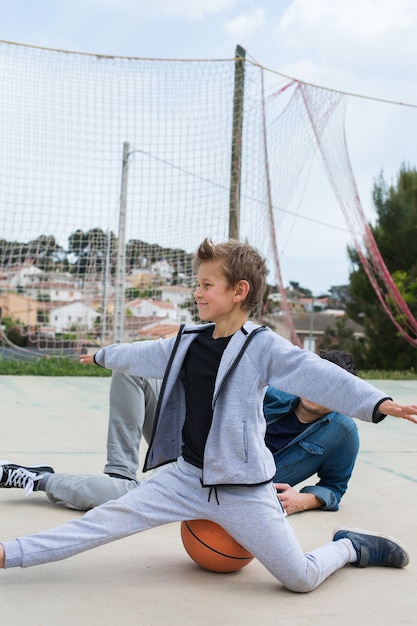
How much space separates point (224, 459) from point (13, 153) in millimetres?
7552

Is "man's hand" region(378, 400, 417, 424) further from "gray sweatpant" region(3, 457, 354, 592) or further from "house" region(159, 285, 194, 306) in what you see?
"house" region(159, 285, 194, 306)

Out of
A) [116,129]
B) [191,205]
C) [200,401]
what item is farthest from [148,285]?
[200,401]

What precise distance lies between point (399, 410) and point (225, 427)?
1.61 feet

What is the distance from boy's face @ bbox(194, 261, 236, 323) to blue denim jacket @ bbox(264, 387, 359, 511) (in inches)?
30.0

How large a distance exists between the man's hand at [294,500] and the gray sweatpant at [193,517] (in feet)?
1.89

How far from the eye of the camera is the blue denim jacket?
9.27 feet

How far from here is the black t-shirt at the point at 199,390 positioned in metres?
2.21

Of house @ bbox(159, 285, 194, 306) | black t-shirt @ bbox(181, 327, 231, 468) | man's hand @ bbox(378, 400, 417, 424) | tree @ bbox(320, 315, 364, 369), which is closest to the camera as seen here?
man's hand @ bbox(378, 400, 417, 424)

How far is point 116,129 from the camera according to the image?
9.52 metres

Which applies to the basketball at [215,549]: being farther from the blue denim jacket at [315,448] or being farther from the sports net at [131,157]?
the sports net at [131,157]

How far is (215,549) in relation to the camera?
7.32 feet

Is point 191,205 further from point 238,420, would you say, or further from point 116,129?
point 238,420

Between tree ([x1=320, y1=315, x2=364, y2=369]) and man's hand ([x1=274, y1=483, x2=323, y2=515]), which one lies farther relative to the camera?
tree ([x1=320, y1=315, x2=364, y2=369])

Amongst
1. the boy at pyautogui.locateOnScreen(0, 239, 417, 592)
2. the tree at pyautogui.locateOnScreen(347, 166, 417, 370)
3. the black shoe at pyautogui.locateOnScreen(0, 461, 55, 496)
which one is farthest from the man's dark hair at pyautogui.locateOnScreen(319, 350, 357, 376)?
the tree at pyautogui.locateOnScreen(347, 166, 417, 370)
